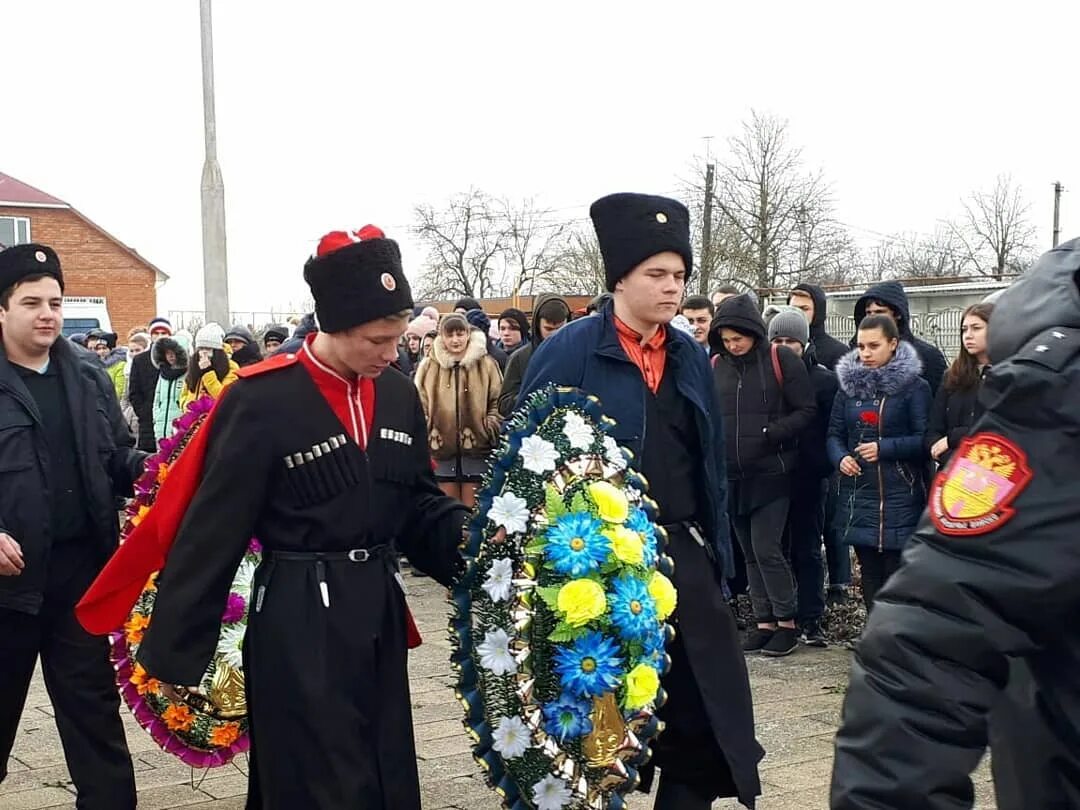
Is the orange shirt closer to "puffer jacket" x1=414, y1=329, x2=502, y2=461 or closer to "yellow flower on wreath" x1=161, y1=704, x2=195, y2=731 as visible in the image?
"yellow flower on wreath" x1=161, y1=704, x2=195, y2=731

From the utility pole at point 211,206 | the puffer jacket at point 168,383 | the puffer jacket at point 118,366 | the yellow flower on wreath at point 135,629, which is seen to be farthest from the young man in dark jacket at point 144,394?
the yellow flower on wreath at point 135,629

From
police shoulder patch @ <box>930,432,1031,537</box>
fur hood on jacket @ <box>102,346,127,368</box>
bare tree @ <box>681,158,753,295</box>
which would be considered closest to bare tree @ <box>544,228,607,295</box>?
bare tree @ <box>681,158,753,295</box>

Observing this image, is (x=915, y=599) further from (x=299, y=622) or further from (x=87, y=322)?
(x=87, y=322)

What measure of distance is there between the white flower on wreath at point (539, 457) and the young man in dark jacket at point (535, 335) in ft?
18.0

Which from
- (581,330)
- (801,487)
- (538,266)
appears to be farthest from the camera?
(538,266)

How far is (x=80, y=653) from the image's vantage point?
5.23m

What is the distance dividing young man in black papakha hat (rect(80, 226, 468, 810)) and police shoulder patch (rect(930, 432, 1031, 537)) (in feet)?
7.88

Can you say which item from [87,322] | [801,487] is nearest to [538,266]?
[87,322]

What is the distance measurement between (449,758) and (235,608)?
63.5 inches

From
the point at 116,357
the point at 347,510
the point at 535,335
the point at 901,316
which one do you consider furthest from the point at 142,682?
the point at 116,357

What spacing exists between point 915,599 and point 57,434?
423 cm

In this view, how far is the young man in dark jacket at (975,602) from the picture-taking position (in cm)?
178

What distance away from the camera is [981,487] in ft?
5.98

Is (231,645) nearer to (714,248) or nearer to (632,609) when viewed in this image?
(632,609)
